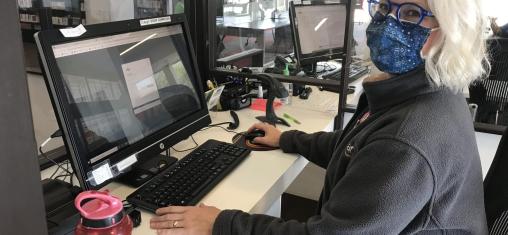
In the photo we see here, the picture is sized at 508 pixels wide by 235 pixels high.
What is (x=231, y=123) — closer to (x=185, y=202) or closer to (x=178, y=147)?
(x=178, y=147)

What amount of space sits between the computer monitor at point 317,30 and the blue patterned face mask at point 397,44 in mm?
1366

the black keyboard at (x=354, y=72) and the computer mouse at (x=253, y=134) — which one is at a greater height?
the black keyboard at (x=354, y=72)

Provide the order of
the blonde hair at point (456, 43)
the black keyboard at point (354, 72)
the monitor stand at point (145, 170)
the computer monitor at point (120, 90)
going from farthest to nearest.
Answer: the black keyboard at point (354, 72)
the monitor stand at point (145, 170)
the computer monitor at point (120, 90)
the blonde hair at point (456, 43)

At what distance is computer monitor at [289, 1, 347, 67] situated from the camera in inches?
97.7

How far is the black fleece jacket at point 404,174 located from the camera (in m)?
0.82

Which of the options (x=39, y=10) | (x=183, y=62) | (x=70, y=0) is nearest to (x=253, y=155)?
(x=183, y=62)

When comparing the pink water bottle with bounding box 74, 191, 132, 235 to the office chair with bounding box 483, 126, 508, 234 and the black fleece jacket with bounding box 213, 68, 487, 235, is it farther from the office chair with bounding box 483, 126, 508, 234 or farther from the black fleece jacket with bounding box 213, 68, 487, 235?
the office chair with bounding box 483, 126, 508, 234

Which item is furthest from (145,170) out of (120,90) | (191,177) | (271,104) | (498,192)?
(498,192)

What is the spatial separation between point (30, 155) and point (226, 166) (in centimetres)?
79

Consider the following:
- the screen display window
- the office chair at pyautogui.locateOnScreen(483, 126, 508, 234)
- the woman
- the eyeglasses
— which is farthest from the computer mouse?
the screen display window

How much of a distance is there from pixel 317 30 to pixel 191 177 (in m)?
1.62

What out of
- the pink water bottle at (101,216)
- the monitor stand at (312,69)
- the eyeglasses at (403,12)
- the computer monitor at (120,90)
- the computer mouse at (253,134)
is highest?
the eyeglasses at (403,12)

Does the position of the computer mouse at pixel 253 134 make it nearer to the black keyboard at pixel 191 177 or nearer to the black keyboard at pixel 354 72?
the black keyboard at pixel 191 177

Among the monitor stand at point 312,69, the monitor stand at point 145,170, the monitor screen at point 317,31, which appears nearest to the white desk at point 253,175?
the monitor stand at point 145,170
